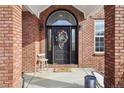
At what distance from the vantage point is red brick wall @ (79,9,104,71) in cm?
1444

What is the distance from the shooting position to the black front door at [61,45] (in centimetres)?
1476

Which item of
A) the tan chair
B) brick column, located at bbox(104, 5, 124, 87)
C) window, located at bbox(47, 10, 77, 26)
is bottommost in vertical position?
the tan chair

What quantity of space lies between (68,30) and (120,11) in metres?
9.72

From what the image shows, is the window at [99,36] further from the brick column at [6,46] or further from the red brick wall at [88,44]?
the brick column at [6,46]

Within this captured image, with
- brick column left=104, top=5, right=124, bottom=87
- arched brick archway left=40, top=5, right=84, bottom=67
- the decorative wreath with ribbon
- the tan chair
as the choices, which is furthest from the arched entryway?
brick column left=104, top=5, right=124, bottom=87

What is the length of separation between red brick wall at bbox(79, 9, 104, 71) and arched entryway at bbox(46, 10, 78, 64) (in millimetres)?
440

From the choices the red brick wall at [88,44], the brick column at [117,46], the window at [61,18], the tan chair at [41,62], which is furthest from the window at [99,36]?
the brick column at [117,46]

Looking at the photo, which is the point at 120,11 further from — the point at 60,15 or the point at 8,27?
the point at 60,15

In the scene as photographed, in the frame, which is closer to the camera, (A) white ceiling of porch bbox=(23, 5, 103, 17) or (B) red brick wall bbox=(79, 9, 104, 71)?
(A) white ceiling of porch bbox=(23, 5, 103, 17)

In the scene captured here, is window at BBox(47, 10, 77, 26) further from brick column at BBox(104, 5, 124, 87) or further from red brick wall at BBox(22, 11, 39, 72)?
brick column at BBox(104, 5, 124, 87)

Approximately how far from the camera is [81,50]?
47.6 ft

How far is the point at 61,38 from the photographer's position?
14766mm

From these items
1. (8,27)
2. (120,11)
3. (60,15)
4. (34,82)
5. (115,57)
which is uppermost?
(60,15)
